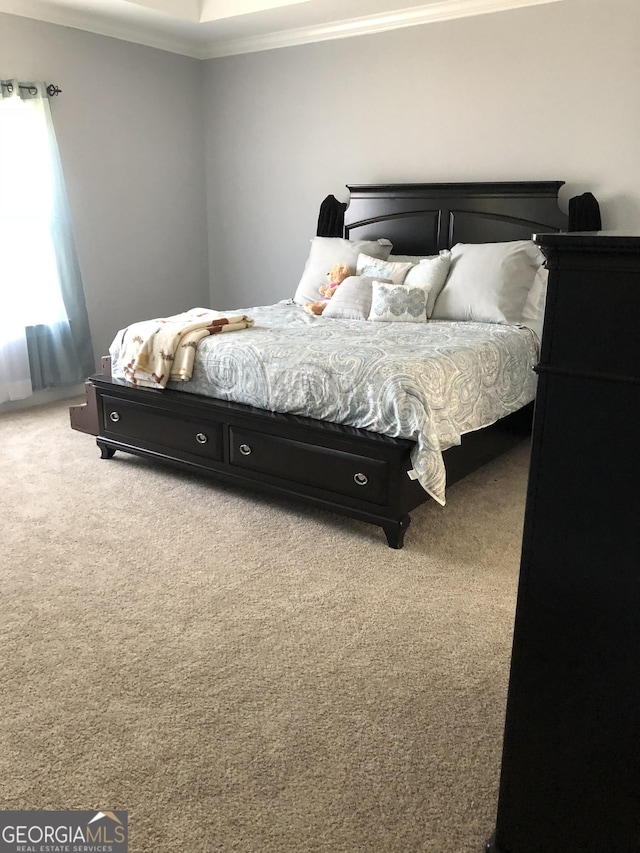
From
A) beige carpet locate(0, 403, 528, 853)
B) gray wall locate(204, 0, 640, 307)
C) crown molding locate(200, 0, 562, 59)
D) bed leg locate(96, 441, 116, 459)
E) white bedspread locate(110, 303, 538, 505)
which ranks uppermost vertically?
crown molding locate(200, 0, 562, 59)

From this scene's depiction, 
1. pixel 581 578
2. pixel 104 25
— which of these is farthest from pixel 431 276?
pixel 581 578

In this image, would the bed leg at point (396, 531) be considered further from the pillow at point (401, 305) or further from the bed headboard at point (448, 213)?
the bed headboard at point (448, 213)

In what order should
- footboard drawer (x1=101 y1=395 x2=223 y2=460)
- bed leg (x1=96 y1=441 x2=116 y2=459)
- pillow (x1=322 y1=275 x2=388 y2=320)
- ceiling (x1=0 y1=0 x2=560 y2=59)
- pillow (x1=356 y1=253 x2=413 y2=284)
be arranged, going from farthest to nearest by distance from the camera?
ceiling (x1=0 y1=0 x2=560 y2=59)
pillow (x1=356 y1=253 x2=413 y2=284)
pillow (x1=322 y1=275 x2=388 y2=320)
bed leg (x1=96 y1=441 x2=116 y2=459)
footboard drawer (x1=101 y1=395 x2=223 y2=460)

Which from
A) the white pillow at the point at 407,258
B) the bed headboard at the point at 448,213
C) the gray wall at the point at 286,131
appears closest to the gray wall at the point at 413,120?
the gray wall at the point at 286,131

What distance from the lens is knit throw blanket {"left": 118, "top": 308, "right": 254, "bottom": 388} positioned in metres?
3.13

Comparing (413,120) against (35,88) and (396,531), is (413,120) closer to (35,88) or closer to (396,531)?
(35,88)

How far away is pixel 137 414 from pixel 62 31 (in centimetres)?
264

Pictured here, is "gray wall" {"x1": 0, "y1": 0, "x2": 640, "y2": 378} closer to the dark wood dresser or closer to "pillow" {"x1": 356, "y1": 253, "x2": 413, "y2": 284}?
"pillow" {"x1": 356, "y1": 253, "x2": 413, "y2": 284}

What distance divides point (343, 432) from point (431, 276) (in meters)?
1.51

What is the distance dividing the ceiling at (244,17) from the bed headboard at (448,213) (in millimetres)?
968

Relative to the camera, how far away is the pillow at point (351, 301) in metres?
3.68

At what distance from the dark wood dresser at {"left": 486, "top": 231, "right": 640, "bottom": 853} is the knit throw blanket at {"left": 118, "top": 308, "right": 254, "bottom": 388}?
2223 millimetres

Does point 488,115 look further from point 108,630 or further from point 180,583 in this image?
point 108,630

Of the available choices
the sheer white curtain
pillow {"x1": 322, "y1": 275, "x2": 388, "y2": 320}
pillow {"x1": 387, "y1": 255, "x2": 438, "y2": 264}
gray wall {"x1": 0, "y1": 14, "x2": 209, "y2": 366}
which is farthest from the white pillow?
the sheer white curtain
